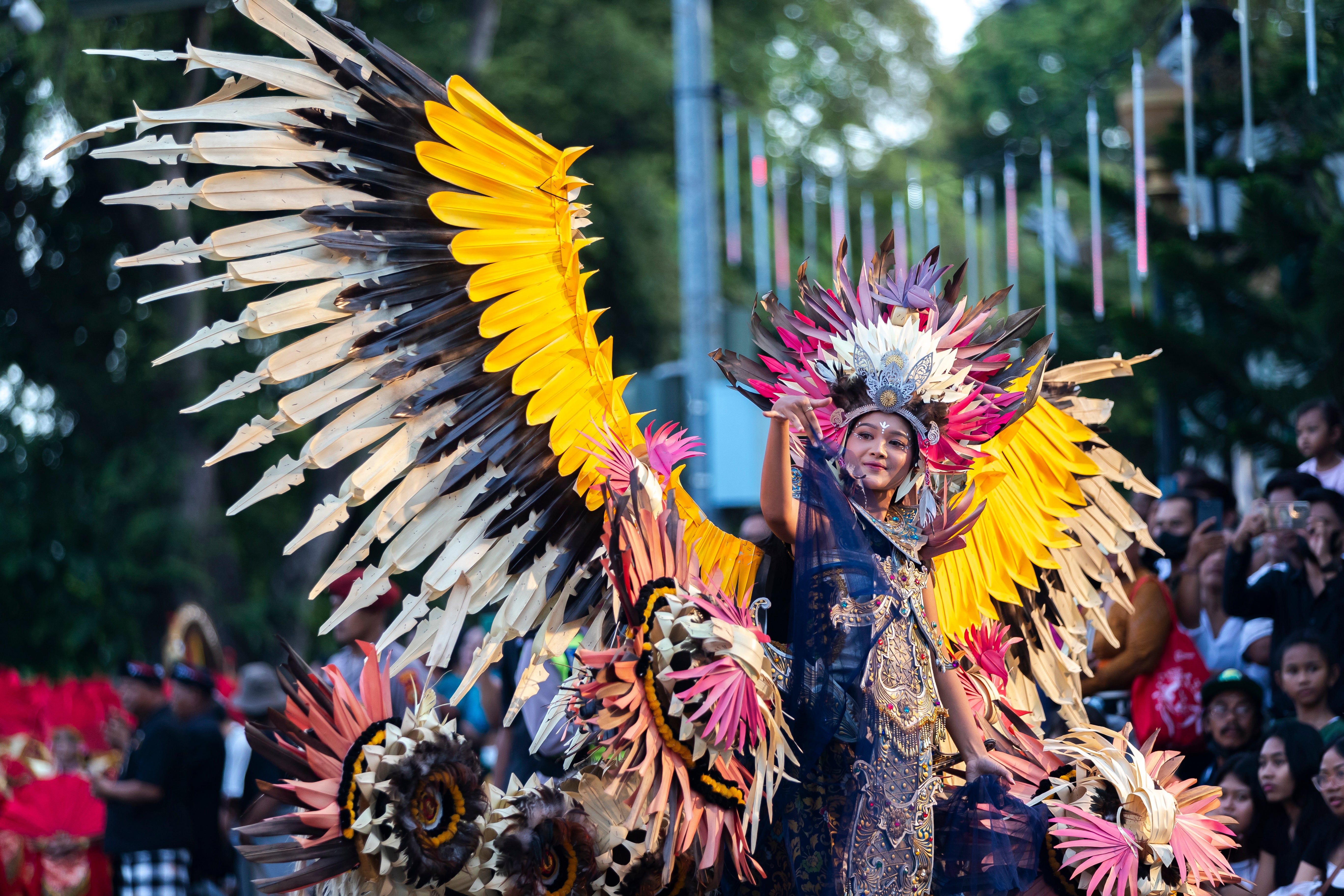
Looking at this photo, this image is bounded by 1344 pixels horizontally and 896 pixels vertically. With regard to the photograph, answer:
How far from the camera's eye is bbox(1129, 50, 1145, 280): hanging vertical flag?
7.27 meters

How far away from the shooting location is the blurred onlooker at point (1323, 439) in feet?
19.2

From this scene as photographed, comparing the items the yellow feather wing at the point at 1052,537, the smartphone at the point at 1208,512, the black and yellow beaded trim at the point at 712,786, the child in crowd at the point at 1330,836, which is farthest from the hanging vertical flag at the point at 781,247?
the black and yellow beaded trim at the point at 712,786

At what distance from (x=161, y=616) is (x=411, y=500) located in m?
10.2

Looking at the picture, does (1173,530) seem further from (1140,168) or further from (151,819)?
(151,819)

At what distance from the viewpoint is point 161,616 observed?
12680 mm

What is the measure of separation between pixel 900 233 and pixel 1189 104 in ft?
16.6

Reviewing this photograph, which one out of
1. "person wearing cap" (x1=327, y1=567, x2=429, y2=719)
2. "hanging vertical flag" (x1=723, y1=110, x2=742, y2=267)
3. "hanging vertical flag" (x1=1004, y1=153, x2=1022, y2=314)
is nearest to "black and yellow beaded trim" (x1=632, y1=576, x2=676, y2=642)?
"person wearing cap" (x1=327, y1=567, x2=429, y2=719)

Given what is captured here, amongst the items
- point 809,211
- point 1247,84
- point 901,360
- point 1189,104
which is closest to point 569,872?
point 901,360

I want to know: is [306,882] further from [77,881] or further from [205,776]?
[77,881]

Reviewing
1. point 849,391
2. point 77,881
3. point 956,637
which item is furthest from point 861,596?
point 77,881

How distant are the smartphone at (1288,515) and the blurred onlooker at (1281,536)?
0.05 ft

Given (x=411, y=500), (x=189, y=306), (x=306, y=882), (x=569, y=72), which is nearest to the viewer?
(x=306, y=882)

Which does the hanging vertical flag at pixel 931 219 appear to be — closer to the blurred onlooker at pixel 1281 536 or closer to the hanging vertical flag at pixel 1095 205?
the hanging vertical flag at pixel 1095 205

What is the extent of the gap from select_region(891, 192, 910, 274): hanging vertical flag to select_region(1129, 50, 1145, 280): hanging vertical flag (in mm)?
1193
